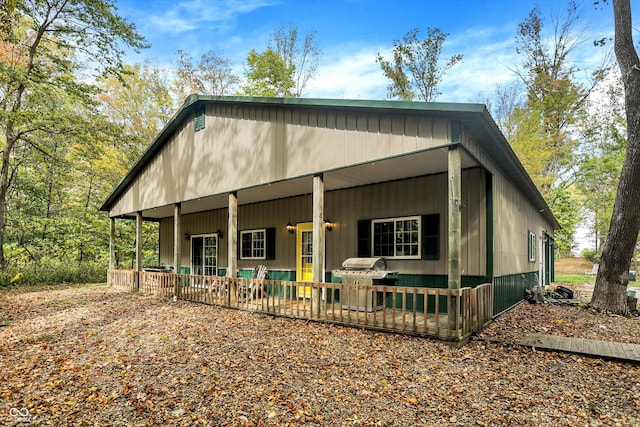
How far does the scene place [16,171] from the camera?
55.9ft

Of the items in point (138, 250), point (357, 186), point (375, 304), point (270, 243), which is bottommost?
point (375, 304)

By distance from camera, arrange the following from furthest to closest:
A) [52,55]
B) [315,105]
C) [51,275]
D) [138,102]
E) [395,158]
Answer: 1. [138,102]
2. [51,275]
3. [52,55]
4. [315,105]
5. [395,158]

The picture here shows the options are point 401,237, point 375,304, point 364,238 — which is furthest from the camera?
point 364,238

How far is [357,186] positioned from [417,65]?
1503 centimetres

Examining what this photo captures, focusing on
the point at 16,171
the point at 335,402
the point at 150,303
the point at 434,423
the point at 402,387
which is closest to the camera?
the point at 434,423

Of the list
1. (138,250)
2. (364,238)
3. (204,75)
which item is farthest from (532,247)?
(204,75)

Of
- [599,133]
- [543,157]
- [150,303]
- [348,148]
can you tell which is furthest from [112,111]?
[599,133]

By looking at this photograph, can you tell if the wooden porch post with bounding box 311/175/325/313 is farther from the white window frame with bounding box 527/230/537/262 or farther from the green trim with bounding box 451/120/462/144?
the white window frame with bounding box 527/230/537/262

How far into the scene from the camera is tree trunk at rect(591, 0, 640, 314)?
800 centimetres

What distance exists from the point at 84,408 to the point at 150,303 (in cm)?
613

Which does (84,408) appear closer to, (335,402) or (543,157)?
(335,402)

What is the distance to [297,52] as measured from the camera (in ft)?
71.5

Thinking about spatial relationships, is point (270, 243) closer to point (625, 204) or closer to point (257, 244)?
point (257, 244)

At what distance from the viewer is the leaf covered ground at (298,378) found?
3.17 metres
